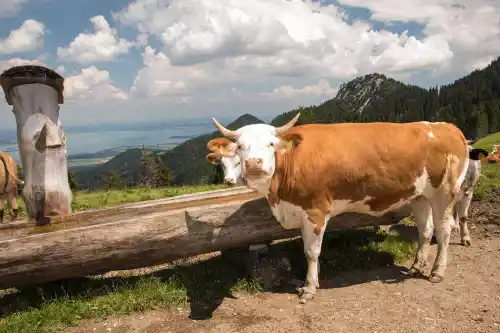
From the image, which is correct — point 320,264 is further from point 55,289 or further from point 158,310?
point 55,289

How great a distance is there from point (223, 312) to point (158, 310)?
1.03 metres

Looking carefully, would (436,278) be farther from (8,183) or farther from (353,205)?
(8,183)

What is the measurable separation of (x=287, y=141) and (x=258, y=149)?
24.2 inches

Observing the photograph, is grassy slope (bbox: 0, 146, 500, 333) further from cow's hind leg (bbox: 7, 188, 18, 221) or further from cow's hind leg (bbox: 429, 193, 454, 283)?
cow's hind leg (bbox: 7, 188, 18, 221)

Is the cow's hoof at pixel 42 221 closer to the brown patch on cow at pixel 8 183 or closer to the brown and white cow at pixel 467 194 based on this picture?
the brown patch on cow at pixel 8 183

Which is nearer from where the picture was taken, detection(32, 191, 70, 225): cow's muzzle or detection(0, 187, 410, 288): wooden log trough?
detection(0, 187, 410, 288): wooden log trough

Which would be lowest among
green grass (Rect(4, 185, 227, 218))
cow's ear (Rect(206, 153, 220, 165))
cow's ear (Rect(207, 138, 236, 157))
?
green grass (Rect(4, 185, 227, 218))

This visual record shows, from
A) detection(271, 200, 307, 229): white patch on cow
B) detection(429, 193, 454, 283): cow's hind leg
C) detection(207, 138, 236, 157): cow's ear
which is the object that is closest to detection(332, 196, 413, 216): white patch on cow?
detection(271, 200, 307, 229): white patch on cow

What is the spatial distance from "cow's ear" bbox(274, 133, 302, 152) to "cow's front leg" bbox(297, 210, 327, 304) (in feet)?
3.86

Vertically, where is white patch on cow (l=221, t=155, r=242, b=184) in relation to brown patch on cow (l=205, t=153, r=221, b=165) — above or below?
below

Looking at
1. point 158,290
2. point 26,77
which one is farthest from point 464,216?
point 26,77

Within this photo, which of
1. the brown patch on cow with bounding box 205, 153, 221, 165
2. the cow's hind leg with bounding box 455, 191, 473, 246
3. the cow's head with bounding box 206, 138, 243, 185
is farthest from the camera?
the cow's hind leg with bounding box 455, 191, 473, 246

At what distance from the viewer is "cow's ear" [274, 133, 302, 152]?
18.6 ft

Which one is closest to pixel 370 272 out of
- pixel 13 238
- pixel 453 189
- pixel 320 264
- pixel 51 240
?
pixel 320 264
